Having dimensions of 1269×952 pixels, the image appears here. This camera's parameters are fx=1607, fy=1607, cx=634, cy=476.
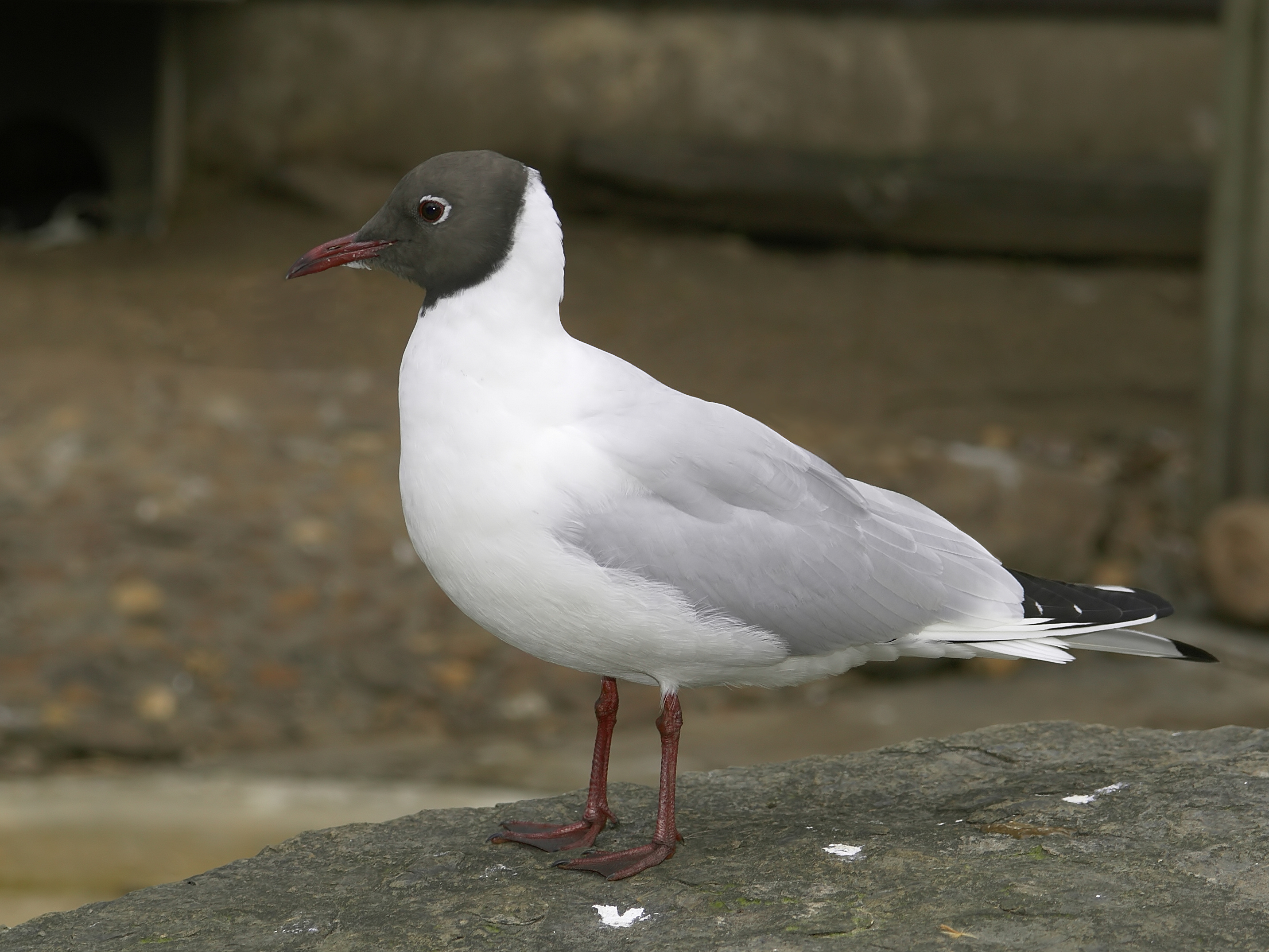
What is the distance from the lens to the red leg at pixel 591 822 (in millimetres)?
3102

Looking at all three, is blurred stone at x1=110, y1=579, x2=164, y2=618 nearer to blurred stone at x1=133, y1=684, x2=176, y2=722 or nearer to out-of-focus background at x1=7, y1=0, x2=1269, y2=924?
out-of-focus background at x1=7, y1=0, x2=1269, y2=924

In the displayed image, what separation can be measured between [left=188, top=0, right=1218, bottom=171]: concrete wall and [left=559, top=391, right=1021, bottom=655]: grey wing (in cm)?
651

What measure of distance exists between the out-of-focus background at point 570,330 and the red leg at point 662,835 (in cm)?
234

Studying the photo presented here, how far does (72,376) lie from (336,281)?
206 cm

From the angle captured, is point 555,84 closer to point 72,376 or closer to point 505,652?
point 72,376

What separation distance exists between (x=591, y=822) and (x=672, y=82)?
671 centimetres

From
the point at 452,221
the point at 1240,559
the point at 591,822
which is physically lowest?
the point at 591,822

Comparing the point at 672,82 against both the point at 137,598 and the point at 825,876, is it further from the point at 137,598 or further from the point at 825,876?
the point at 825,876

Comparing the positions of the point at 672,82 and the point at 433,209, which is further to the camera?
the point at 672,82

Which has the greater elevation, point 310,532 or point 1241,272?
point 1241,272

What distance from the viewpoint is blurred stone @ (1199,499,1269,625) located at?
634cm

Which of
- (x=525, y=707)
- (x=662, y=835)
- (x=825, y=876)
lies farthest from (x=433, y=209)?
(x=525, y=707)

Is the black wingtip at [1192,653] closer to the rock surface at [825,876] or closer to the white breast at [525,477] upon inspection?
the rock surface at [825,876]

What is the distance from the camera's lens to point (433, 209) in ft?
9.16
